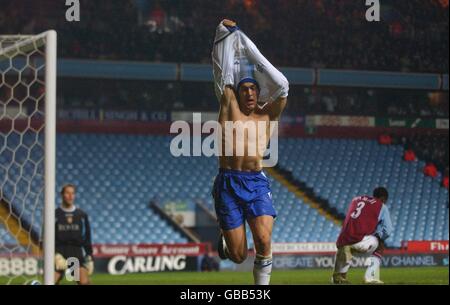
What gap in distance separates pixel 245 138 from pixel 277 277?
28.7ft

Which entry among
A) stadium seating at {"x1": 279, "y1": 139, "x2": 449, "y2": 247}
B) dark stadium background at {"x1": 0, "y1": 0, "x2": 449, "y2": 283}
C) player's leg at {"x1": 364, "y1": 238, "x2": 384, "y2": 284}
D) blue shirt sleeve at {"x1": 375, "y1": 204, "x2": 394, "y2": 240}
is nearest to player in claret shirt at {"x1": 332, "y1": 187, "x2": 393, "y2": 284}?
blue shirt sleeve at {"x1": 375, "y1": 204, "x2": 394, "y2": 240}

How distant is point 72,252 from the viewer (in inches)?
412

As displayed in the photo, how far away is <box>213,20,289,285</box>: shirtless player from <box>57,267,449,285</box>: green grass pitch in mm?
6614

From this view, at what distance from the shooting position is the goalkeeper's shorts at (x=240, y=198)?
290 inches

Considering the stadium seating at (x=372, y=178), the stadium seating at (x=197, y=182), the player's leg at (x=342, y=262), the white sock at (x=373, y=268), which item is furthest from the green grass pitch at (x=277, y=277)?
the player's leg at (x=342, y=262)

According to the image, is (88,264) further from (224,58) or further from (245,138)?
(224,58)

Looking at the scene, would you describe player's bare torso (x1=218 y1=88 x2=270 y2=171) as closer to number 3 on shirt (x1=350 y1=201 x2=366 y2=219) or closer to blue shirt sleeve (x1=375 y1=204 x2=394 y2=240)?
number 3 on shirt (x1=350 y1=201 x2=366 y2=219)

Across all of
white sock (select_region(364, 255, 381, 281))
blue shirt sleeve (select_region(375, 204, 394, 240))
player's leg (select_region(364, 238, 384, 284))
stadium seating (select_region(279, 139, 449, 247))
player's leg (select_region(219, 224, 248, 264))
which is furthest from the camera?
stadium seating (select_region(279, 139, 449, 247))

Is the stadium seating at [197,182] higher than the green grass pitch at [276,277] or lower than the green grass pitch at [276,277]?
higher

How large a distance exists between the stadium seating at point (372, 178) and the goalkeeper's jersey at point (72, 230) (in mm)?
10444

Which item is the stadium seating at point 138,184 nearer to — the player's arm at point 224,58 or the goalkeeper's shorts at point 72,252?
the goalkeeper's shorts at point 72,252

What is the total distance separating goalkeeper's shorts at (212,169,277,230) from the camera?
738 cm

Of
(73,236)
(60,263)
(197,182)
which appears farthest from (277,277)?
(60,263)
